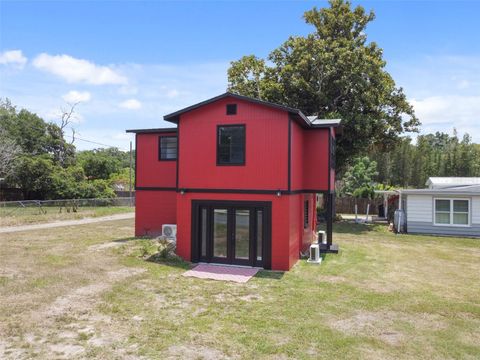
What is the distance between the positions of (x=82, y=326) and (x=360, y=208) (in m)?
29.6

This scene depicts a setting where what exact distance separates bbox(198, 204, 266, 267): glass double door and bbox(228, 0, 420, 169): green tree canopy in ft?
42.3

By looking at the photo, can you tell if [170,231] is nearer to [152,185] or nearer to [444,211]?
[152,185]

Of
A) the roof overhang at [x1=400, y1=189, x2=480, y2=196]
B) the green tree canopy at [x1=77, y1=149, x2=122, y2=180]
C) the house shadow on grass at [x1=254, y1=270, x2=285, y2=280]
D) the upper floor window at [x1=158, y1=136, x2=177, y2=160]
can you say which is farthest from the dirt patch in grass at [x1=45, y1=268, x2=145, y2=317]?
the green tree canopy at [x1=77, y1=149, x2=122, y2=180]

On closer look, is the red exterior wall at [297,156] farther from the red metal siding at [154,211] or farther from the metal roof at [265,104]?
the red metal siding at [154,211]

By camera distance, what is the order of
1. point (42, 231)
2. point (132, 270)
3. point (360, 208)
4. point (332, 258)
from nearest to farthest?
point (132, 270) < point (332, 258) < point (42, 231) < point (360, 208)

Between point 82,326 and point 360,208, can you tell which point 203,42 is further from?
point 360,208

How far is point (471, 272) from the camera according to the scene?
11203mm

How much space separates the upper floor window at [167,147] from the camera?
1588 cm

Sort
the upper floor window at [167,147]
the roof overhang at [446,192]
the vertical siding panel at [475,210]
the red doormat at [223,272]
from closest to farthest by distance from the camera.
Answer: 1. the red doormat at [223,272]
2. the upper floor window at [167,147]
3. the roof overhang at [446,192]
4. the vertical siding panel at [475,210]

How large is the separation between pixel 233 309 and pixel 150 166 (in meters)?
10.0

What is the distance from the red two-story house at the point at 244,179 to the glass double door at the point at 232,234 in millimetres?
30

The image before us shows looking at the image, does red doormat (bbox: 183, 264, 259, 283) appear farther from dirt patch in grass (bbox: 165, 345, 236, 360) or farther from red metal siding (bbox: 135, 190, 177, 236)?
red metal siding (bbox: 135, 190, 177, 236)

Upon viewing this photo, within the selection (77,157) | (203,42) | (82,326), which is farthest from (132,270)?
(77,157)

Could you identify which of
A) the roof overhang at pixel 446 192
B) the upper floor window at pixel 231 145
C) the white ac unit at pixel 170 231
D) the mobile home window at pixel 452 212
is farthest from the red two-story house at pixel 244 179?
the mobile home window at pixel 452 212
